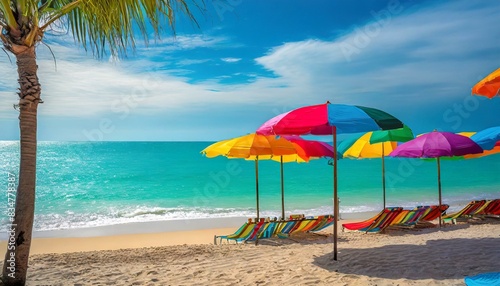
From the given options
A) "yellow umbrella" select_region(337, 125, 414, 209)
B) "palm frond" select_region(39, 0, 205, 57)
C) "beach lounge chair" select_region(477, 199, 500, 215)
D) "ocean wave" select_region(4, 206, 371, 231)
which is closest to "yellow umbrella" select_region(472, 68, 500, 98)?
"palm frond" select_region(39, 0, 205, 57)

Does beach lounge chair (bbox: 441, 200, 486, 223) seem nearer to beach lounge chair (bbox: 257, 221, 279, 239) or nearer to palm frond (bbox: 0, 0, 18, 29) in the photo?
beach lounge chair (bbox: 257, 221, 279, 239)

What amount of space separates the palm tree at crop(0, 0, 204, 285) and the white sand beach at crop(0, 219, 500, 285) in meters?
0.75

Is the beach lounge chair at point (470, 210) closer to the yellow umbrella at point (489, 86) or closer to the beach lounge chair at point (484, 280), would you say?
the beach lounge chair at point (484, 280)

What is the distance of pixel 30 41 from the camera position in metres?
4.38

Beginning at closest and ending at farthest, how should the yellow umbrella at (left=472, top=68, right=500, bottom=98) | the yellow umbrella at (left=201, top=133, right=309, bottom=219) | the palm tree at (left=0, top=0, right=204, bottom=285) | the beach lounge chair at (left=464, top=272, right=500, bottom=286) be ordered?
the yellow umbrella at (left=472, top=68, right=500, bottom=98), the beach lounge chair at (left=464, top=272, right=500, bottom=286), the palm tree at (left=0, top=0, right=204, bottom=285), the yellow umbrella at (left=201, top=133, right=309, bottom=219)

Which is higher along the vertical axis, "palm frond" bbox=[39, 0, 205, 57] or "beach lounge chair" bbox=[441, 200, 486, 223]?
"palm frond" bbox=[39, 0, 205, 57]

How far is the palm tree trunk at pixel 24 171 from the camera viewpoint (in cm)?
436

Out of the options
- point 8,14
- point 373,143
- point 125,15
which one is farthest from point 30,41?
point 373,143

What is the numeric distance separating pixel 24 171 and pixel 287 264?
11.0 ft

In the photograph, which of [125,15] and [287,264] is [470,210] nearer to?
[287,264]

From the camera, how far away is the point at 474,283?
163 inches

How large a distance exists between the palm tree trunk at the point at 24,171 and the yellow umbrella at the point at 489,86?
4.52 meters

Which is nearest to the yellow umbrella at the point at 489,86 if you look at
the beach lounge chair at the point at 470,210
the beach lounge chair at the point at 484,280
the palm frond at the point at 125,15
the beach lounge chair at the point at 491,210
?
the beach lounge chair at the point at 484,280

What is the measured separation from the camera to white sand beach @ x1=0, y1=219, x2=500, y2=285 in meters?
4.84
